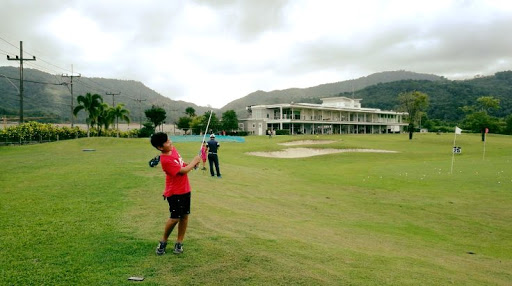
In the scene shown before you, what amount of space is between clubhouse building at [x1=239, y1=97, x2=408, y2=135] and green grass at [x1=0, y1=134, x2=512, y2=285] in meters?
71.2

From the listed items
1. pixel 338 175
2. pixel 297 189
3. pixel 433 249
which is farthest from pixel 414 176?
pixel 433 249

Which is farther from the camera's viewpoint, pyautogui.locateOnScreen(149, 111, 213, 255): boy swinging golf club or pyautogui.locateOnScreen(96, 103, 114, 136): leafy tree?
pyautogui.locateOnScreen(96, 103, 114, 136): leafy tree

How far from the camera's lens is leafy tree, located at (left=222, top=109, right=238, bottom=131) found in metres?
87.1

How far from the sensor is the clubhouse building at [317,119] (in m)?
90.4

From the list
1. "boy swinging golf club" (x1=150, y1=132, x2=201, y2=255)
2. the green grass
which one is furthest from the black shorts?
the green grass

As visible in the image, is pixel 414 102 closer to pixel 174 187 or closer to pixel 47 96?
pixel 174 187

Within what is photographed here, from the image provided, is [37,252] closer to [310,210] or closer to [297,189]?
[310,210]

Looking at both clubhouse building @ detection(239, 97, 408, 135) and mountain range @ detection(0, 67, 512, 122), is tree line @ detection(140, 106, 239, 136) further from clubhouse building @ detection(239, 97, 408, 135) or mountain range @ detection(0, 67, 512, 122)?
mountain range @ detection(0, 67, 512, 122)

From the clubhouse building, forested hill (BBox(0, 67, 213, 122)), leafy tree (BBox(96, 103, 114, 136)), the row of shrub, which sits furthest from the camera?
forested hill (BBox(0, 67, 213, 122))

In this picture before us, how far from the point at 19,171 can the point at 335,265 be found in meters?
17.5

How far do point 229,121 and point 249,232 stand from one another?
7944 cm

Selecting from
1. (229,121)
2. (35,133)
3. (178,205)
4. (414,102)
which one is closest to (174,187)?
(178,205)

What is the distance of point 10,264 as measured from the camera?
20.7 ft

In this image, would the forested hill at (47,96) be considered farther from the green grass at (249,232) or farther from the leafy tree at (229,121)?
the green grass at (249,232)
